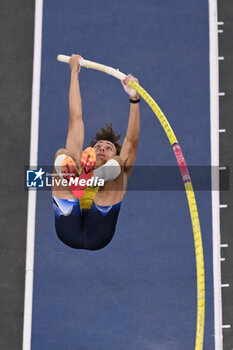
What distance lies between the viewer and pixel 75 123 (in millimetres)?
13531

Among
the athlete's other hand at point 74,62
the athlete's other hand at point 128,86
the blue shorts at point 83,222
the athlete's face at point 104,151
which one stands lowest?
the blue shorts at point 83,222

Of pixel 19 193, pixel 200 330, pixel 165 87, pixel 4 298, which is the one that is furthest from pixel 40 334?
pixel 165 87

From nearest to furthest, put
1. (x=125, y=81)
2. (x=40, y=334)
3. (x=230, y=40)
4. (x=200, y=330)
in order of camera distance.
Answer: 1. (x=200, y=330)
2. (x=125, y=81)
3. (x=40, y=334)
4. (x=230, y=40)

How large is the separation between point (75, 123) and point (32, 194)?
2.34 metres

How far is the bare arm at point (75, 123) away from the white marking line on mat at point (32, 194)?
4.89 feet

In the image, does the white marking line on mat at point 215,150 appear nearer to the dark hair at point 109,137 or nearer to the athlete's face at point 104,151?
the dark hair at point 109,137

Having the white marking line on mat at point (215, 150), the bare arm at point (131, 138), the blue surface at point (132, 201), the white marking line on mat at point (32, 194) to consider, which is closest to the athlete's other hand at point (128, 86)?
the bare arm at point (131, 138)

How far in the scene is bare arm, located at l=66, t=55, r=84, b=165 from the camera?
13.4m

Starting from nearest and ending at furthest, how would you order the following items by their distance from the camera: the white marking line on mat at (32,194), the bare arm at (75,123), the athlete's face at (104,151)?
the athlete's face at (104,151) < the bare arm at (75,123) < the white marking line on mat at (32,194)

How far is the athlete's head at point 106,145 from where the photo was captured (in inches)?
524

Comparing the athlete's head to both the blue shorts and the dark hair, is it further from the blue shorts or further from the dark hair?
the blue shorts

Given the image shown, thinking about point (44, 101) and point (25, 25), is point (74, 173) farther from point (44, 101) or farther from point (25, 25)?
point (25, 25)

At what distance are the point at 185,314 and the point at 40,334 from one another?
3544 mm

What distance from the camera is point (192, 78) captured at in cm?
1514
